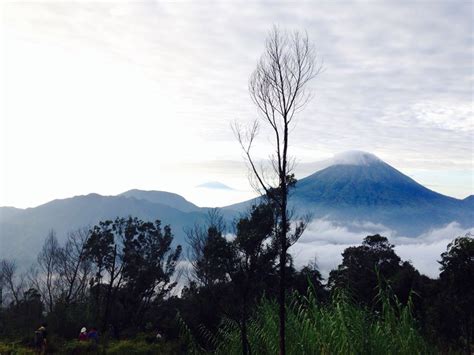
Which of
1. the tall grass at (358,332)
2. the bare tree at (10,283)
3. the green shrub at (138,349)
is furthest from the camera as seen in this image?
the bare tree at (10,283)

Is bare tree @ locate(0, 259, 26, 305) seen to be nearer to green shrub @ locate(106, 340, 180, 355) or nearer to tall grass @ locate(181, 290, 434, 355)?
green shrub @ locate(106, 340, 180, 355)

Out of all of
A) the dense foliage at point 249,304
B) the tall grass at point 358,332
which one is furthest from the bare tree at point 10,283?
the tall grass at point 358,332

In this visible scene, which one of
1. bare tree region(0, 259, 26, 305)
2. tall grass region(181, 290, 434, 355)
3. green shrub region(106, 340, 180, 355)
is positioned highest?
tall grass region(181, 290, 434, 355)

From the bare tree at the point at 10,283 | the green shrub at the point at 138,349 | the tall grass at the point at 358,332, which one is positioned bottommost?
the bare tree at the point at 10,283

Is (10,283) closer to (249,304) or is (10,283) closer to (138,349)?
(249,304)

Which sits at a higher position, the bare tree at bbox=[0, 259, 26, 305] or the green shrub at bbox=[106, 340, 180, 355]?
the green shrub at bbox=[106, 340, 180, 355]

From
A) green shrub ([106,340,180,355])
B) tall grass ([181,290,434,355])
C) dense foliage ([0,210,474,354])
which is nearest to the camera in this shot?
tall grass ([181,290,434,355])

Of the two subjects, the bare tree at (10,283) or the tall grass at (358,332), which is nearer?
the tall grass at (358,332)

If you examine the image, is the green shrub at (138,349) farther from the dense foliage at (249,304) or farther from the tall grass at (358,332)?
the tall grass at (358,332)

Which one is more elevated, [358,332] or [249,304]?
[358,332]

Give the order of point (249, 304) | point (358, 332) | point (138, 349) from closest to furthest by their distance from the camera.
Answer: point (358, 332)
point (138, 349)
point (249, 304)

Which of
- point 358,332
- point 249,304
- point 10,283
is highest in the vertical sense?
point 358,332

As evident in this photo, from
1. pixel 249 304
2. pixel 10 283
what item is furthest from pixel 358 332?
pixel 10 283

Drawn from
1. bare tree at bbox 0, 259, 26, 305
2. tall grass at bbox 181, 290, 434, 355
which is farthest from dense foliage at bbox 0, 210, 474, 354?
bare tree at bbox 0, 259, 26, 305
